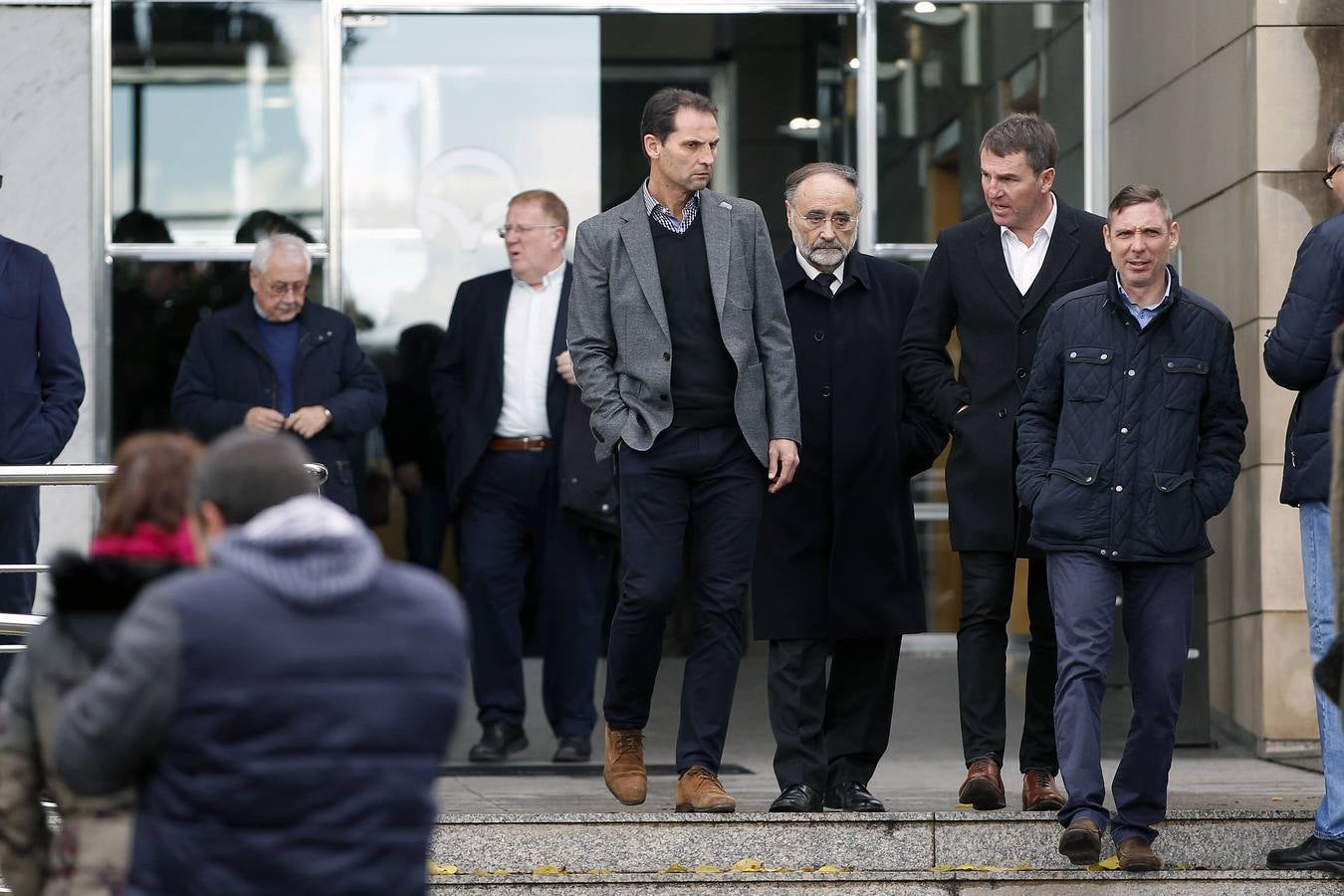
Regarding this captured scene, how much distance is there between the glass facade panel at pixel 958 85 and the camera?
11.8 m

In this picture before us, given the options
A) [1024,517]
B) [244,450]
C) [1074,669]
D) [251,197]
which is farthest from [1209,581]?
[244,450]

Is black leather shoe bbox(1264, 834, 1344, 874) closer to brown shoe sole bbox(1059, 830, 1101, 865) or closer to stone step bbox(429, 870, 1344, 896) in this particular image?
stone step bbox(429, 870, 1344, 896)

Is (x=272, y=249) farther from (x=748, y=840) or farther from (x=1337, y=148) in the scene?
(x=1337, y=148)

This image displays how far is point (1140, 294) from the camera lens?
7.04 meters

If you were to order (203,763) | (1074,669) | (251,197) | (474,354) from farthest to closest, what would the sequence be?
1. (251,197)
2. (474,354)
3. (1074,669)
4. (203,763)

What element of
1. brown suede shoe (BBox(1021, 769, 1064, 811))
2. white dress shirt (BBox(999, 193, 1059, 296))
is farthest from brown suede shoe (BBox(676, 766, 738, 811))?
white dress shirt (BBox(999, 193, 1059, 296))

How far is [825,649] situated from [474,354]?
2.71m

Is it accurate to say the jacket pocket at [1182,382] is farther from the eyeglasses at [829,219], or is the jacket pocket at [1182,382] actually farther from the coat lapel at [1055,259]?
the eyeglasses at [829,219]

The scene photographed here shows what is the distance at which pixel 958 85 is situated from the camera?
38.8ft

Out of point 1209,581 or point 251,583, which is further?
point 1209,581

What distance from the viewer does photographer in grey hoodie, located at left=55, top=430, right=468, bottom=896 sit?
3645mm

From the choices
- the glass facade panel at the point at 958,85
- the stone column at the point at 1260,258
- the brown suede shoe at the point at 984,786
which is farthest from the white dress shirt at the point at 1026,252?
the glass facade panel at the point at 958,85

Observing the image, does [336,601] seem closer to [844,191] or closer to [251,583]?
[251,583]

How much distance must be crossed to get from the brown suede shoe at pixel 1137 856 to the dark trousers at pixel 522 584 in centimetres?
325
